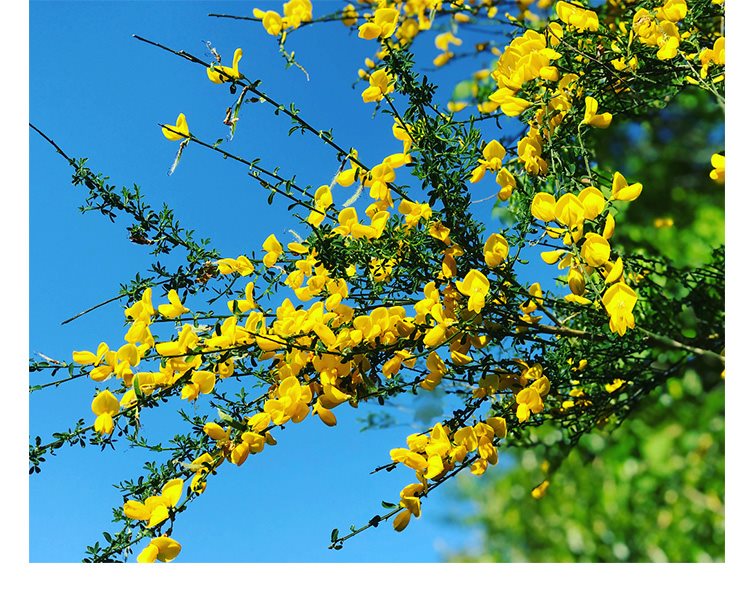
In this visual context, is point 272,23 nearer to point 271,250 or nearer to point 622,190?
point 271,250

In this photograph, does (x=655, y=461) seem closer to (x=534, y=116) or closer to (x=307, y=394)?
(x=534, y=116)

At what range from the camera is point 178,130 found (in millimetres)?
1033

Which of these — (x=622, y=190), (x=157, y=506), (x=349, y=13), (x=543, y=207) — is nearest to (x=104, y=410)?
(x=157, y=506)

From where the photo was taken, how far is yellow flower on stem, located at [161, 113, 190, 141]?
1030 mm

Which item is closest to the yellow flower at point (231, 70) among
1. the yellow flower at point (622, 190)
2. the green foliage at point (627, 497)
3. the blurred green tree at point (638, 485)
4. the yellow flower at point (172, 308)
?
the yellow flower at point (172, 308)

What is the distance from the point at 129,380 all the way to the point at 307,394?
0.24 metres

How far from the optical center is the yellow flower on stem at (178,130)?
1.03 meters

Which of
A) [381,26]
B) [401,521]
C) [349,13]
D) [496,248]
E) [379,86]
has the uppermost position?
[349,13]

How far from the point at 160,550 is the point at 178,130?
584mm

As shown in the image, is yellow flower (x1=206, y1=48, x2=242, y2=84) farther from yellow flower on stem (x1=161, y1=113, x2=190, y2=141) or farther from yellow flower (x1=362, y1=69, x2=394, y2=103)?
yellow flower (x1=362, y1=69, x2=394, y2=103)

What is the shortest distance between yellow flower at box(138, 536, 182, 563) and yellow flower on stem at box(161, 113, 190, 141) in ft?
1.85

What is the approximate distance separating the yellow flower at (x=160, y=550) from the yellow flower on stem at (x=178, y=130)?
564 mm
